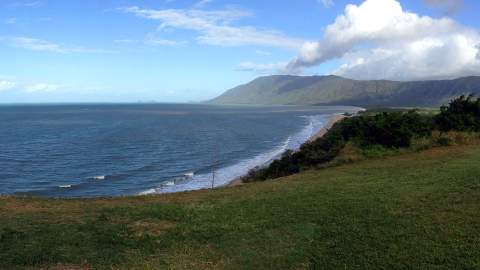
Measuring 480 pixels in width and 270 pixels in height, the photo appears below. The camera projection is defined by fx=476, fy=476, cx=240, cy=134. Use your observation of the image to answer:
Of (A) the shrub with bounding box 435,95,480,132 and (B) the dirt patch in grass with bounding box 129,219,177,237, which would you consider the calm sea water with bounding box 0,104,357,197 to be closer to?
(A) the shrub with bounding box 435,95,480,132

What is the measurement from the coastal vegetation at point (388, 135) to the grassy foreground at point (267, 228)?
7392mm

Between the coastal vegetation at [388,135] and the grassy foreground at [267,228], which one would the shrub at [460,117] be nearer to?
the coastal vegetation at [388,135]

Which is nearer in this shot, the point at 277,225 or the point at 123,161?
the point at 277,225

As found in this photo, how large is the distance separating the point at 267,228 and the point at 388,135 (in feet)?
48.8

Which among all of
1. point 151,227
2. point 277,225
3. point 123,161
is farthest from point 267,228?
point 123,161

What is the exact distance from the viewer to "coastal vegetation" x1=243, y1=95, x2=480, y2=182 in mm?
24422

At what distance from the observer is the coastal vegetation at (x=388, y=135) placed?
2442 cm

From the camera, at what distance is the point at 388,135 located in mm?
24594

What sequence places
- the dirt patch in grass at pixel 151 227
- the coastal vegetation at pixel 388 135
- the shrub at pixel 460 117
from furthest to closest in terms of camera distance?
the shrub at pixel 460 117 → the coastal vegetation at pixel 388 135 → the dirt patch in grass at pixel 151 227

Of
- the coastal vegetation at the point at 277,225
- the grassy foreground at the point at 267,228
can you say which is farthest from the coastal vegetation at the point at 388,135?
the grassy foreground at the point at 267,228

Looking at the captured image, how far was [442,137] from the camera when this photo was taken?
2494 centimetres

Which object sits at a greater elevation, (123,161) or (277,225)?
(277,225)

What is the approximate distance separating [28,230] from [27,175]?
30979 mm

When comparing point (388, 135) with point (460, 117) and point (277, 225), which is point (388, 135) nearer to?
point (460, 117)
